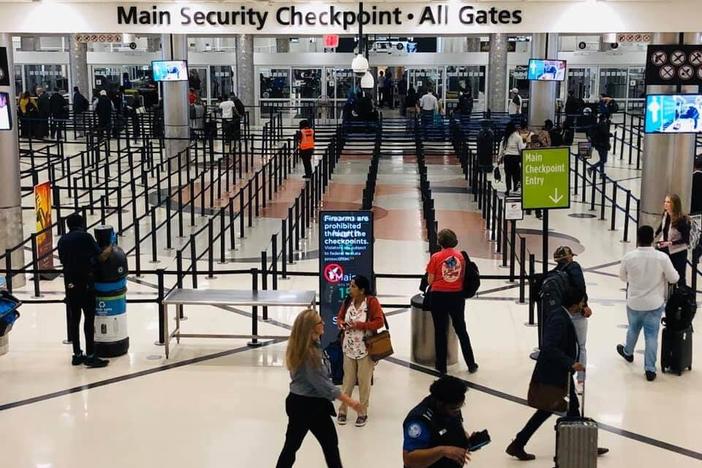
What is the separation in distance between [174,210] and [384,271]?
6.73 meters

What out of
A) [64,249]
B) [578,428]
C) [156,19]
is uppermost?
[156,19]

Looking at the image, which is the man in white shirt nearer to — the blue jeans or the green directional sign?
the blue jeans

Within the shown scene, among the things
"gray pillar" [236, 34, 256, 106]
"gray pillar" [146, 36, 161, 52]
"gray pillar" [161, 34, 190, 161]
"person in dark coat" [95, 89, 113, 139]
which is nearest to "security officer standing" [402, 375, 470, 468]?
"gray pillar" [161, 34, 190, 161]

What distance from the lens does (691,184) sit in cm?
1446

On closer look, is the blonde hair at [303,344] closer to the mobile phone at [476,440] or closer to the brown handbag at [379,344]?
the mobile phone at [476,440]

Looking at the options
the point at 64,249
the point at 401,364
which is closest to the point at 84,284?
the point at 64,249

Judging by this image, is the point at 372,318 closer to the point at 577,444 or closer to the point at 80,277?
the point at 577,444

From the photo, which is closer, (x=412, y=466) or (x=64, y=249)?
(x=412, y=466)

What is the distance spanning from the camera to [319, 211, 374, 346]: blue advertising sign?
8.97 meters

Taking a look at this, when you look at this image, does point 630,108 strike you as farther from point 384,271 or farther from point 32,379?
point 32,379

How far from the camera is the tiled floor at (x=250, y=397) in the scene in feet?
23.5

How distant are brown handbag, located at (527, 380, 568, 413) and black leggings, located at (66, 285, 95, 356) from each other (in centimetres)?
467

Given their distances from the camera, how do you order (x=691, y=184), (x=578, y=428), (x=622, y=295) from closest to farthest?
(x=578, y=428) < (x=622, y=295) < (x=691, y=184)

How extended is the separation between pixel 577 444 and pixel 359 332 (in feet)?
7.66
